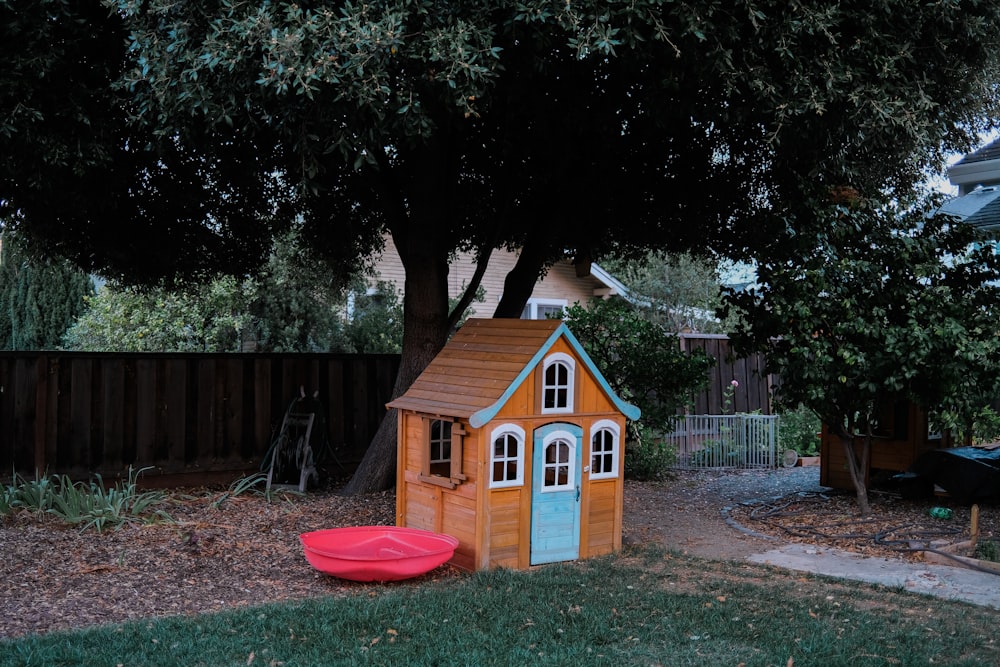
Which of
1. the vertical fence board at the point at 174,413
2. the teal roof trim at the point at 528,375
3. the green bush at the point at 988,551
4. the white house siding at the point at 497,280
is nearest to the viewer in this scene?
the teal roof trim at the point at 528,375

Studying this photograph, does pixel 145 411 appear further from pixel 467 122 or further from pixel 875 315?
pixel 875 315

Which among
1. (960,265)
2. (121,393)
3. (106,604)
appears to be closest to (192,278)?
(121,393)

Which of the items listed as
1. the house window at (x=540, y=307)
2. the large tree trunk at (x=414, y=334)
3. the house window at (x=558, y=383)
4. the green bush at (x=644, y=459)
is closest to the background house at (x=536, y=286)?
the house window at (x=540, y=307)

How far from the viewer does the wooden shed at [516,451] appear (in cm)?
727

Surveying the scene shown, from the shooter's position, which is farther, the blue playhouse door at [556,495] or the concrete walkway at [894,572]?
the blue playhouse door at [556,495]

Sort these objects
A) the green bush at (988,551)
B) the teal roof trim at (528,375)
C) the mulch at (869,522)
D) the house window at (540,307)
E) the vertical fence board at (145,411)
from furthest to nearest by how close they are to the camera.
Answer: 1. the house window at (540,307)
2. the vertical fence board at (145,411)
3. the mulch at (869,522)
4. the green bush at (988,551)
5. the teal roof trim at (528,375)

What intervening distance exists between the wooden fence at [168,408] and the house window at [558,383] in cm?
457

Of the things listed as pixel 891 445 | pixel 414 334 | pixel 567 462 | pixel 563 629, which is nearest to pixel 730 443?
pixel 891 445

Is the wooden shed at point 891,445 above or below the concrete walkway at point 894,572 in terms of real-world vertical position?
above

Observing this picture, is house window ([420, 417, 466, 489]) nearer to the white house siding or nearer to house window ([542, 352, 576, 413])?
house window ([542, 352, 576, 413])

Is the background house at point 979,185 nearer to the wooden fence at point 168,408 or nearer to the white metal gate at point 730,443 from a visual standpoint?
the white metal gate at point 730,443

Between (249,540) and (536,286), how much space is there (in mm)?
14735

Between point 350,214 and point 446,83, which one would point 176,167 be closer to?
point 350,214

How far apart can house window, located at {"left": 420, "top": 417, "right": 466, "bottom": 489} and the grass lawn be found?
84cm
